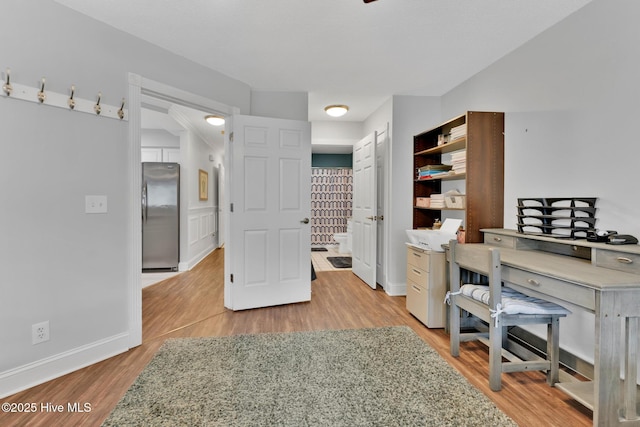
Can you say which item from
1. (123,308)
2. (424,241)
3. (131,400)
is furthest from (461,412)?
(123,308)

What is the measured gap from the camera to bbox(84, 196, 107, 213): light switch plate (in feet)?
7.18

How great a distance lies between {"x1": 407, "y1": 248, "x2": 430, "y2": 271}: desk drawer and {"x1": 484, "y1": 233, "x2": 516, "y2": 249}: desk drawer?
20.4 inches

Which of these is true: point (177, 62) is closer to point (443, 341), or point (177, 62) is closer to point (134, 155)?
point (134, 155)

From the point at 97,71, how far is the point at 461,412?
3.24m

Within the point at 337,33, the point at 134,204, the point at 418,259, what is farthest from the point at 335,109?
the point at 134,204

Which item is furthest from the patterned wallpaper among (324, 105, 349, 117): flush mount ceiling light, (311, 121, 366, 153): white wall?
(324, 105, 349, 117): flush mount ceiling light

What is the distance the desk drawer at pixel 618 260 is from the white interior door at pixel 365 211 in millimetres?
2469

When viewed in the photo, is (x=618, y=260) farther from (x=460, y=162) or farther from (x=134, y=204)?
(x=134, y=204)

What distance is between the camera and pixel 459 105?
347 centimetres

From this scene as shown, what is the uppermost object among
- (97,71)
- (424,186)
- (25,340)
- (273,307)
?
(97,71)

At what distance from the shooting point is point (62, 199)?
2066 mm

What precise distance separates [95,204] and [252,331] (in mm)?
1611

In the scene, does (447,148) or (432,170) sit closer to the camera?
(447,148)

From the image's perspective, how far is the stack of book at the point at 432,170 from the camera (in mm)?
3301
